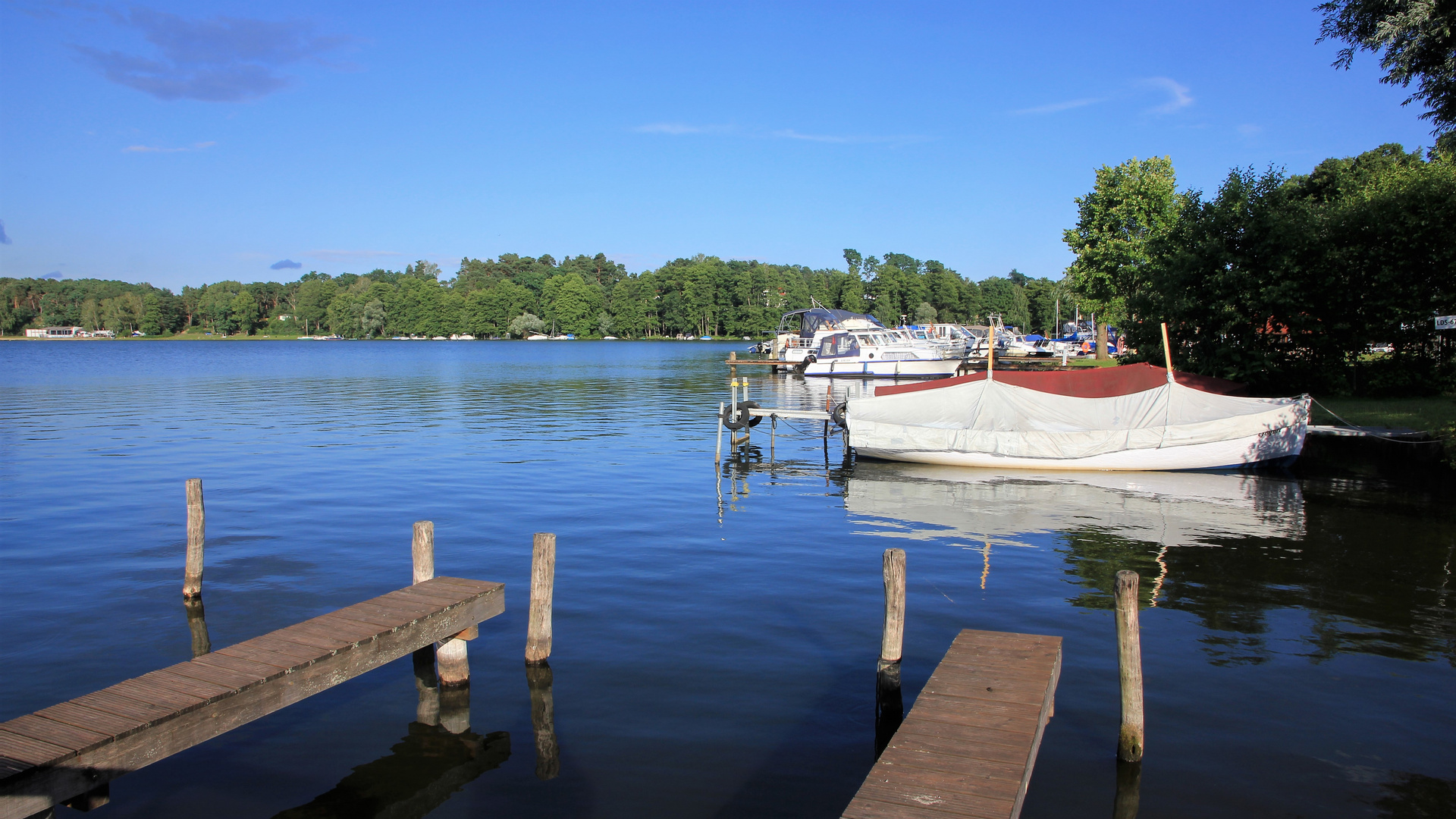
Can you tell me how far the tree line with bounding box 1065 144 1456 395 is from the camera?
26.2 m

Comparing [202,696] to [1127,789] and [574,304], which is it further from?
[574,304]

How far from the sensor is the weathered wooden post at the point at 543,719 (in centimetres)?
788

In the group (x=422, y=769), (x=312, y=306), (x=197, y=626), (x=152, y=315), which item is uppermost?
(x=312, y=306)

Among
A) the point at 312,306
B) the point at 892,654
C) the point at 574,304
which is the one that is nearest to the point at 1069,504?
the point at 892,654

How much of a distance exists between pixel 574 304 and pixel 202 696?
16837cm

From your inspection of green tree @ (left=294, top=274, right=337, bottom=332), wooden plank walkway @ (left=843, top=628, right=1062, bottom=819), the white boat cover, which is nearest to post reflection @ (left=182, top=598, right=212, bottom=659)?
wooden plank walkway @ (left=843, top=628, right=1062, bottom=819)

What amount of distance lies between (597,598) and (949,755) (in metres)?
6.88

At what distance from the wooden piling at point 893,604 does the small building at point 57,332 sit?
213 meters

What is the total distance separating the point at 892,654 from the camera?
8562mm

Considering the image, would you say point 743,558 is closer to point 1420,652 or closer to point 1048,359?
point 1420,652

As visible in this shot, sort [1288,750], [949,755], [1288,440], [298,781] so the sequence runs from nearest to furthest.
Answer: [949,755], [298,781], [1288,750], [1288,440]

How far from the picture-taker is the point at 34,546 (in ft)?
49.9

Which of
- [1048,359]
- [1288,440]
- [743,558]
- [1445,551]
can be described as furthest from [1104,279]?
[743,558]

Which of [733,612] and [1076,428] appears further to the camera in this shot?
[1076,428]
